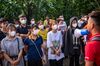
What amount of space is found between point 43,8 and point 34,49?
1284 centimetres

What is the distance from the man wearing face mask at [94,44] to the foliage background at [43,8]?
48.6ft

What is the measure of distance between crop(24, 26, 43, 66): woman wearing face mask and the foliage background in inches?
391

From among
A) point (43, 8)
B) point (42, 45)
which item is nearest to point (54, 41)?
point (42, 45)

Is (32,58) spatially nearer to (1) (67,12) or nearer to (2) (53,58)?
(2) (53,58)

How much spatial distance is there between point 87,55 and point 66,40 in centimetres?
772

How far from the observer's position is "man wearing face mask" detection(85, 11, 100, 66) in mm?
4375

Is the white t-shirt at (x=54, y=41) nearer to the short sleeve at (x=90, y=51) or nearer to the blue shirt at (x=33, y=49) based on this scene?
the blue shirt at (x=33, y=49)

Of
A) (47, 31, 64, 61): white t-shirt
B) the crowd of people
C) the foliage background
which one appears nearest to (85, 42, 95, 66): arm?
the crowd of people

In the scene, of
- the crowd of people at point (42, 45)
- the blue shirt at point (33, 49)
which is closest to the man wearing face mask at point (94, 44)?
the crowd of people at point (42, 45)

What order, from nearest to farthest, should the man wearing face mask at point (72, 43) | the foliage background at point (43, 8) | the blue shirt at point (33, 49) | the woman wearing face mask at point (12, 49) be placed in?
the woman wearing face mask at point (12, 49), the blue shirt at point (33, 49), the man wearing face mask at point (72, 43), the foliage background at point (43, 8)

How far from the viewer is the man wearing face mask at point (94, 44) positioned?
14.4 ft

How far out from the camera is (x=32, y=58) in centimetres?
978

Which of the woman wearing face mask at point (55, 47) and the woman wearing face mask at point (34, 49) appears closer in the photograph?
the woman wearing face mask at point (34, 49)

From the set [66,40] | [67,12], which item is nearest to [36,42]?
[66,40]
